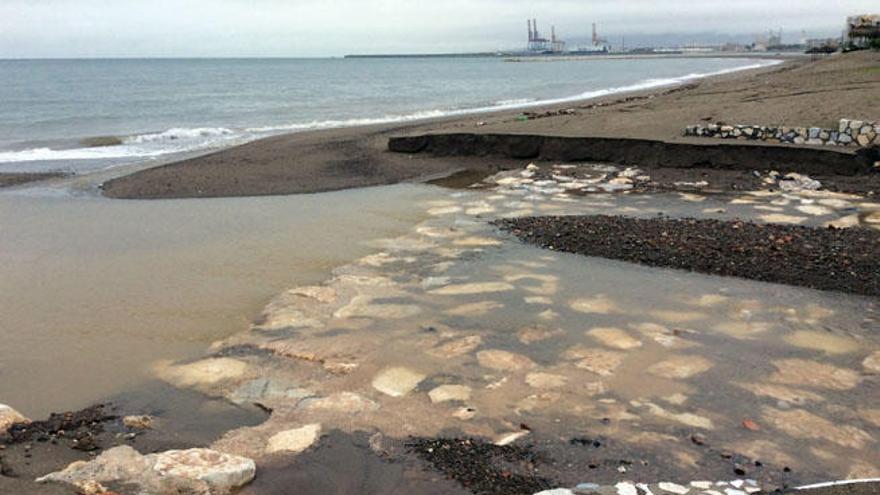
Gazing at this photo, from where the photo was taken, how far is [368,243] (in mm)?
9016

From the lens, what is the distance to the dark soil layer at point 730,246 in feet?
23.4

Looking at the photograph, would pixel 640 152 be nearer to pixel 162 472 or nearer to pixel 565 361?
pixel 565 361

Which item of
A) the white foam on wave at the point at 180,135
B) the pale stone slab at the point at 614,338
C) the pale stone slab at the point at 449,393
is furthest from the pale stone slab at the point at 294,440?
the white foam on wave at the point at 180,135

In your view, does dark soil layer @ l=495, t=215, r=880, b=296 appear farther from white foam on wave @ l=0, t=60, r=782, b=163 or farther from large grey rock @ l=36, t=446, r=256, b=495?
white foam on wave @ l=0, t=60, r=782, b=163

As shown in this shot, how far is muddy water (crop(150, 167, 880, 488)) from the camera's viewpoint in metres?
4.39

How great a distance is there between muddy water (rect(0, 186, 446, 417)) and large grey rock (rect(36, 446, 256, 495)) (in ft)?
4.42

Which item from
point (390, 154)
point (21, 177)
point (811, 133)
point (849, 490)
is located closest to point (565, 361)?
point (849, 490)

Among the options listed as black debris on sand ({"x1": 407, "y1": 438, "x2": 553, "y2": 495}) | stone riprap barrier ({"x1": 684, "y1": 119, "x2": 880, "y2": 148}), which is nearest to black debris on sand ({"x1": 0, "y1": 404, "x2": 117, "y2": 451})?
black debris on sand ({"x1": 407, "y1": 438, "x2": 553, "y2": 495})

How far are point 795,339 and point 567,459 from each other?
112 inches

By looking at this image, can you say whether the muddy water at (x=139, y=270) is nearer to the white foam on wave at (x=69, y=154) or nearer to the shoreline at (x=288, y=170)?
the shoreline at (x=288, y=170)

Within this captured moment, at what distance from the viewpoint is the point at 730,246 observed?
26.2 ft

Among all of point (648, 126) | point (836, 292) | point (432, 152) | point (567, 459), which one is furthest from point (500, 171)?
point (567, 459)

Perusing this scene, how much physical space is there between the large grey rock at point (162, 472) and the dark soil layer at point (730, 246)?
5.35 meters

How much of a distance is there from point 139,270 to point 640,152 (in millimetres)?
9484
